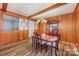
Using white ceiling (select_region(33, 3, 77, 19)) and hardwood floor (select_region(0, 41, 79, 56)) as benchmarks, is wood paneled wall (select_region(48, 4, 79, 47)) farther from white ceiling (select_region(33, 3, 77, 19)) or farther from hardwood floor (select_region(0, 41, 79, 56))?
hardwood floor (select_region(0, 41, 79, 56))

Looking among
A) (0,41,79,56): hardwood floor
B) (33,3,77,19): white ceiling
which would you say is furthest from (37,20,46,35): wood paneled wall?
(0,41,79,56): hardwood floor

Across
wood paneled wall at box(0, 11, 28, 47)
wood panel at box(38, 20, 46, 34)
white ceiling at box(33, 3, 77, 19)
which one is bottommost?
wood paneled wall at box(0, 11, 28, 47)

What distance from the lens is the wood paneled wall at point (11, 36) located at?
165 centimetres

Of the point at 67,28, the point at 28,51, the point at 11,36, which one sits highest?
the point at 67,28

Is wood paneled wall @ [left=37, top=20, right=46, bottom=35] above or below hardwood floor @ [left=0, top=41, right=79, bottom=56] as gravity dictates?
above

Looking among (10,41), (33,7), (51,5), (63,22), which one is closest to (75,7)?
(63,22)

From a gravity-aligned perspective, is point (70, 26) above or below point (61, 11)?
below

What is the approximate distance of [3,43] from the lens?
166 cm

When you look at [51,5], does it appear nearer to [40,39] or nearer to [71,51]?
[40,39]

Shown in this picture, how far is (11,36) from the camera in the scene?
1709 millimetres

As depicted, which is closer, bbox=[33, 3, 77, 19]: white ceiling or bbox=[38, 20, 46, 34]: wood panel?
bbox=[33, 3, 77, 19]: white ceiling

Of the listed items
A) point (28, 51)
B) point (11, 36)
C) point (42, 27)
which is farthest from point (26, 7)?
point (28, 51)

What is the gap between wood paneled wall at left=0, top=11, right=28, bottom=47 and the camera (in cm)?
165

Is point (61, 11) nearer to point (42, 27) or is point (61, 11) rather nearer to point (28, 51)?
point (42, 27)
